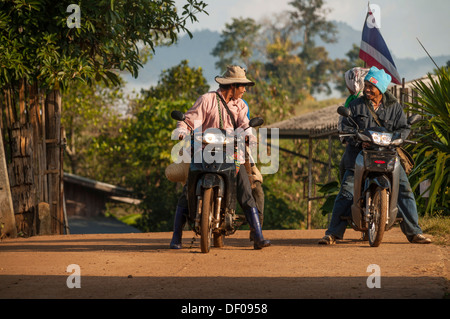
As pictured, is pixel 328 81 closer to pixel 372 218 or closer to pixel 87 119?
pixel 87 119

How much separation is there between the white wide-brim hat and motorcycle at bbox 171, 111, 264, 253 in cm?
69

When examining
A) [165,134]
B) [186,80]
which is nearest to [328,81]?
[186,80]

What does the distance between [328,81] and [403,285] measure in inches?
2672

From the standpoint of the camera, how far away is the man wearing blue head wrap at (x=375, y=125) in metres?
8.74

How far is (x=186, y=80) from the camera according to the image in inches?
1331

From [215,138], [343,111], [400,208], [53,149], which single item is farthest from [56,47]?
[400,208]

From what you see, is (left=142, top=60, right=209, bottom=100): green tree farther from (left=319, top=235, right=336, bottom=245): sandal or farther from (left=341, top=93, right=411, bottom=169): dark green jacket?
(left=341, top=93, right=411, bottom=169): dark green jacket

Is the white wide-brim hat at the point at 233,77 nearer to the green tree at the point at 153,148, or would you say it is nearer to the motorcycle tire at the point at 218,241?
the motorcycle tire at the point at 218,241

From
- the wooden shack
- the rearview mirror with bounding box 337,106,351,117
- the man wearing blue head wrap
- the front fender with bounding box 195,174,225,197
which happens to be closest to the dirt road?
the man wearing blue head wrap

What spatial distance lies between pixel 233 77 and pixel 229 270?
2610mm

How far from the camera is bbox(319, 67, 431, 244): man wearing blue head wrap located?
874 cm

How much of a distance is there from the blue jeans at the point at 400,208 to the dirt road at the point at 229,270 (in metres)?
0.19

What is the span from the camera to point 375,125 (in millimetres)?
8836

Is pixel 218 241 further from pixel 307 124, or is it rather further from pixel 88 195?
pixel 88 195
